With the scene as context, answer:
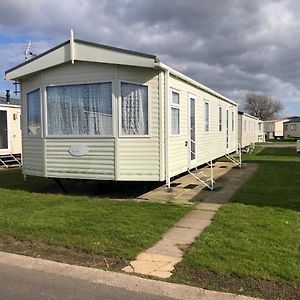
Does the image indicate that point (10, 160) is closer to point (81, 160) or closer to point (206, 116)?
point (206, 116)

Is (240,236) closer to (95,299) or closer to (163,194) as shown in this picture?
(95,299)

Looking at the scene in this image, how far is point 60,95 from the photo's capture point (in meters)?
9.78

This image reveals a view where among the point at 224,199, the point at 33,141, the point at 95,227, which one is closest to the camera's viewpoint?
the point at 95,227

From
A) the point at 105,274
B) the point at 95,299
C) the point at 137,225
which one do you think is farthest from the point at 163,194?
the point at 95,299

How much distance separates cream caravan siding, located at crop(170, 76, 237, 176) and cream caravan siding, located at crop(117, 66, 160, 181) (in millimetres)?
620

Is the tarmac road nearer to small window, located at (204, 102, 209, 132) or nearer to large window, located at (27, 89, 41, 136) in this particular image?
large window, located at (27, 89, 41, 136)

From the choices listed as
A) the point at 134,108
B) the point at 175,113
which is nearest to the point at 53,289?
the point at 134,108

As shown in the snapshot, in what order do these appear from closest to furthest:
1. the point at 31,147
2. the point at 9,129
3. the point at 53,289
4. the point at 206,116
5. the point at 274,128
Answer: the point at 53,289, the point at 31,147, the point at 206,116, the point at 9,129, the point at 274,128

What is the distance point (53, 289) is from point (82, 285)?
1.00ft

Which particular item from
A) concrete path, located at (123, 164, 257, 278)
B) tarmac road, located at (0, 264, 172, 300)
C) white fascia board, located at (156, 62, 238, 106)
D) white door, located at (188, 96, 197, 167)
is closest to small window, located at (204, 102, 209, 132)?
white fascia board, located at (156, 62, 238, 106)

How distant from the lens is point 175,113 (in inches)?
403

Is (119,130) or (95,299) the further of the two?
(119,130)

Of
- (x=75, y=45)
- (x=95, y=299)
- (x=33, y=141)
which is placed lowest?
(x=95, y=299)

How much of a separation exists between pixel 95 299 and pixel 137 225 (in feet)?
8.41
